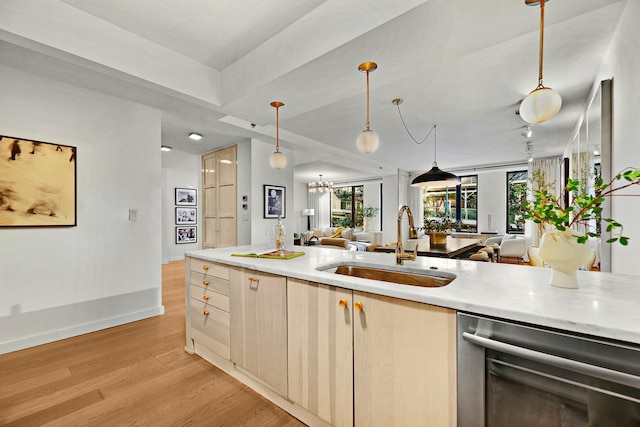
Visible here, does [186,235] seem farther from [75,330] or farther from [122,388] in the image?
[122,388]

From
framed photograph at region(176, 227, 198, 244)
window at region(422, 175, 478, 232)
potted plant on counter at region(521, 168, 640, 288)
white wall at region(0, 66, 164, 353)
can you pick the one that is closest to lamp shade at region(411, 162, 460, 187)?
potted plant on counter at region(521, 168, 640, 288)

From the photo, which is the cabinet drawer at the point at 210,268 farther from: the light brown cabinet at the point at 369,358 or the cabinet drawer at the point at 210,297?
the light brown cabinet at the point at 369,358

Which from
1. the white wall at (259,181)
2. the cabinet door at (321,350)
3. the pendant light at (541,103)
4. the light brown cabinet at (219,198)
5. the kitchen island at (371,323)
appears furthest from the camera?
the light brown cabinet at (219,198)

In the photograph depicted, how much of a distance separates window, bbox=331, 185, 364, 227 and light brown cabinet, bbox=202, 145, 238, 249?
6.25 m

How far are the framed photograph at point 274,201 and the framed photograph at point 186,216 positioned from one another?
11.5 feet

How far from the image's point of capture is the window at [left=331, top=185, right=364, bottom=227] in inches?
425

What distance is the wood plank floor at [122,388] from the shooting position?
1666 mm

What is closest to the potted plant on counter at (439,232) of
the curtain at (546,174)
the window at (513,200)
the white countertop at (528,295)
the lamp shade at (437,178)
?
the lamp shade at (437,178)

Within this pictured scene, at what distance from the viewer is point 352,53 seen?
1.92m

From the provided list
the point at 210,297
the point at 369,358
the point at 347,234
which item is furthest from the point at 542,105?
the point at 347,234

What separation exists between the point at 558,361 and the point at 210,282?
6.67 feet

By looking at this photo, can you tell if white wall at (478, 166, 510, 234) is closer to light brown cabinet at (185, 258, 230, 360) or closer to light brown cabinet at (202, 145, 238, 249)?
light brown cabinet at (202, 145, 238, 249)

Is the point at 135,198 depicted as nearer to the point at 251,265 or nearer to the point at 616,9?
the point at 251,265

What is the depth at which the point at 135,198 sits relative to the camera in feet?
10.6
